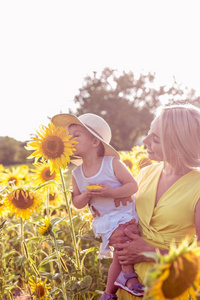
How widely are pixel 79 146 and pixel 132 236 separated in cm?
57

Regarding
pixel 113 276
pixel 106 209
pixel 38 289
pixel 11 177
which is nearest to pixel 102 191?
pixel 106 209

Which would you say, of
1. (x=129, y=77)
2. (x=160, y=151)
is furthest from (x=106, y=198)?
(x=129, y=77)

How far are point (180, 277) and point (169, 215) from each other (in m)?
1.09

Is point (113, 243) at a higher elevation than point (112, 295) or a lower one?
higher

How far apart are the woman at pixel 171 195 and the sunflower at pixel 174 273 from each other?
1.00 metres

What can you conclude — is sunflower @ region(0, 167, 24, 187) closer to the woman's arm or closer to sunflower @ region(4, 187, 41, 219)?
sunflower @ region(4, 187, 41, 219)

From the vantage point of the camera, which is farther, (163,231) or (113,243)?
(113,243)

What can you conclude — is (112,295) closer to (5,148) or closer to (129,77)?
(5,148)

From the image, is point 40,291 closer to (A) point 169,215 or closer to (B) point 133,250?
(B) point 133,250

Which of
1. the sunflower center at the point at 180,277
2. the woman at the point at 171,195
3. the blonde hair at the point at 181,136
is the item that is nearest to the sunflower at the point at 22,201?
the woman at the point at 171,195

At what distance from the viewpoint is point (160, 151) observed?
194 cm

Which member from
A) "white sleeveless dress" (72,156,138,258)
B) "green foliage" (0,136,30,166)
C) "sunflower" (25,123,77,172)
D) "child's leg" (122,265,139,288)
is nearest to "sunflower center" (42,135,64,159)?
"sunflower" (25,123,77,172)

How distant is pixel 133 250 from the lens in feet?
6.14

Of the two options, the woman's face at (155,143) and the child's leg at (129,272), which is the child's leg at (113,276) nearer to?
the child's leg at (129,272)
